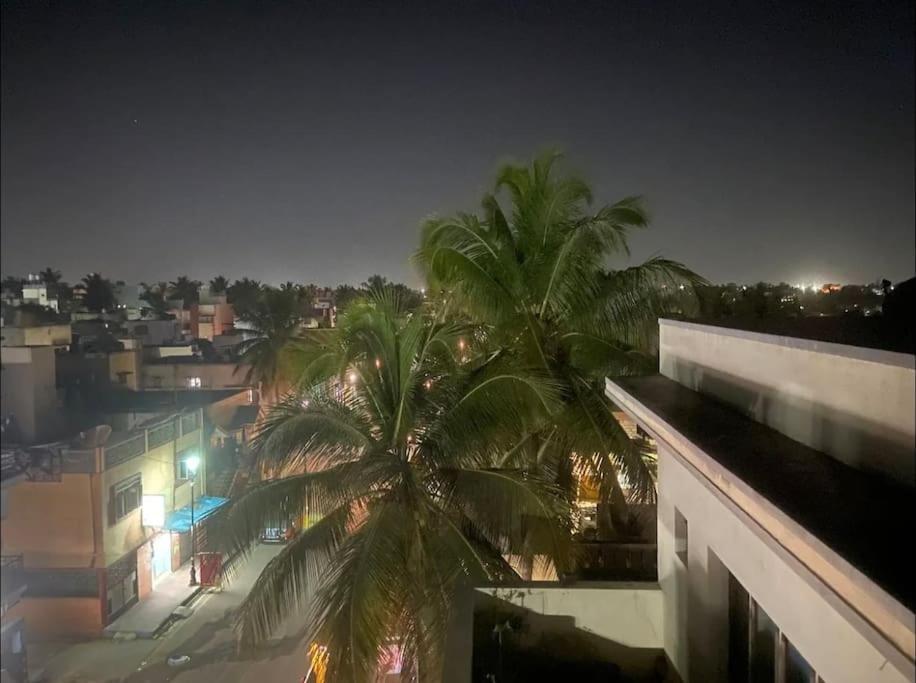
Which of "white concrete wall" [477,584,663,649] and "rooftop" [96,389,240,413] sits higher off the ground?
"rooftop" [96,389,240,413]

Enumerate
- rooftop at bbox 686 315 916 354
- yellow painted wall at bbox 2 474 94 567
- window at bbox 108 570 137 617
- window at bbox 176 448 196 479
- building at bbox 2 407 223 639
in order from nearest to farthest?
1. rooftop at bbox 686 315 916 354
2. yellow painted wall at bbox 2 474 94 567
3. building at bbox 2 407 223 639
4. window at bbox 108 570 137 617
5. window at bbox 176 448 196 479

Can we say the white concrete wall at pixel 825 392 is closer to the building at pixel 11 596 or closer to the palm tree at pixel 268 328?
the building at pixel 11 596

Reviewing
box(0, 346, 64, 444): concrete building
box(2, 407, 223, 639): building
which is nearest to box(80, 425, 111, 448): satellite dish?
box(2, 407, 223, 639): building

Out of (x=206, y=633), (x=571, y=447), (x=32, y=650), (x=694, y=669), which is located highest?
(x=571, y=447)

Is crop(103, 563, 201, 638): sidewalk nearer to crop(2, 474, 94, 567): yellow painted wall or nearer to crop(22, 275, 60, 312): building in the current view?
crop(2, 474, 94, 567): yellow painted wall

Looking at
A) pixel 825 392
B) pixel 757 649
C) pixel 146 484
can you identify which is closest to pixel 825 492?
pixel 825 392

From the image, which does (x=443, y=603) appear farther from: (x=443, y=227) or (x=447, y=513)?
(x=443, y=227)

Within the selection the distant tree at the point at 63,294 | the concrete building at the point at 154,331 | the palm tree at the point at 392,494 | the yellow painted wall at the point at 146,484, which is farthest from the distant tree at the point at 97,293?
the concrete building at the point at 154,331

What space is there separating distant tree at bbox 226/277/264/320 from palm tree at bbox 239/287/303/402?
10 centimetres

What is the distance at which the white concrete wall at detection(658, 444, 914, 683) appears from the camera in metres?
2.29

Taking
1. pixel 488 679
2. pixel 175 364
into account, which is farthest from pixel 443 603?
pixel 175 364

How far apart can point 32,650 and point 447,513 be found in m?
3.06

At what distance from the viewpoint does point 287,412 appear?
19.4 feet

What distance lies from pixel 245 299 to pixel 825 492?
16425 millimetres
